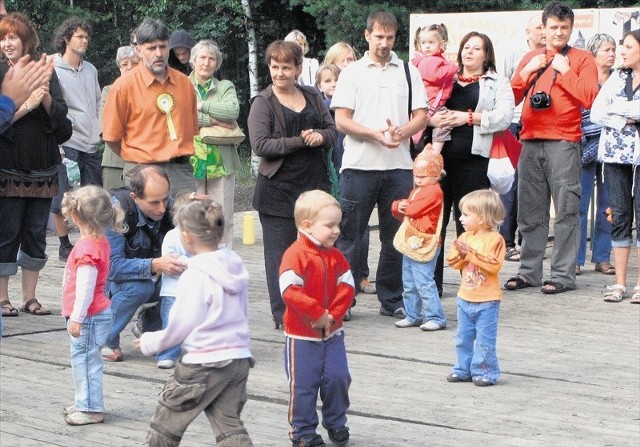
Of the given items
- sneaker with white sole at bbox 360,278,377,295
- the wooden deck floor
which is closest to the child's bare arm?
the wooden deck floor

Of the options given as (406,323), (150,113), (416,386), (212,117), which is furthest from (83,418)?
(212,117)

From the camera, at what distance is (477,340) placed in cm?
727

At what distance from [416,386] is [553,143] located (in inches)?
145

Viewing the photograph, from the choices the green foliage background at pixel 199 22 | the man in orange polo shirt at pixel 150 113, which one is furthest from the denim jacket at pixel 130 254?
the green foliage background at pixel 199 22

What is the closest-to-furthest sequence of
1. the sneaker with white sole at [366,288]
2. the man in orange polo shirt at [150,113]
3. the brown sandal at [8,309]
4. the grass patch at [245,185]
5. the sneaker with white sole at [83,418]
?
the sneaker with white sole at [83,418], the man in orange polo shirt at [150,113], the brown sandal at [8,309], the sneaker with white sole at [366,288], the grass patch at [245,185]

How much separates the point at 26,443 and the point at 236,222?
30.2 feet

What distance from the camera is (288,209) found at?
877cm

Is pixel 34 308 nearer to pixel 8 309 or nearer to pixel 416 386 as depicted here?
pixel 8 309

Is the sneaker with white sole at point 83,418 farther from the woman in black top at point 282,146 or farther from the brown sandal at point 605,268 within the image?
the brown sandal at point 605,268


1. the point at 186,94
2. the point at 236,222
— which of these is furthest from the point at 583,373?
the point at 236,222

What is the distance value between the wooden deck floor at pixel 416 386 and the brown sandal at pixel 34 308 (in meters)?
0.07

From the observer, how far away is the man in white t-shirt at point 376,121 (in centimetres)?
913

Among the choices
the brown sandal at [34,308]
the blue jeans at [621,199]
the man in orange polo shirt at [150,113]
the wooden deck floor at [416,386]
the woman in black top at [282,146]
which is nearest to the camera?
the wooden deck floor at [416,386]

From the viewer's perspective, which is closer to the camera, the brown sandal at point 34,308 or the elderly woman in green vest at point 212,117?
the brown sandal at point 34,308
